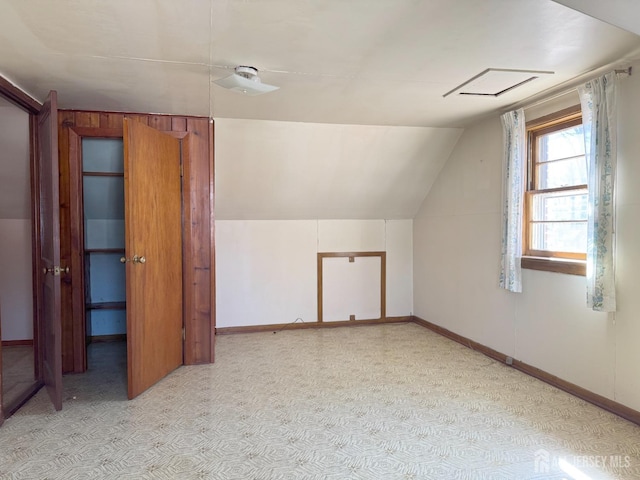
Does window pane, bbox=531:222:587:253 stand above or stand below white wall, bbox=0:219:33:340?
above

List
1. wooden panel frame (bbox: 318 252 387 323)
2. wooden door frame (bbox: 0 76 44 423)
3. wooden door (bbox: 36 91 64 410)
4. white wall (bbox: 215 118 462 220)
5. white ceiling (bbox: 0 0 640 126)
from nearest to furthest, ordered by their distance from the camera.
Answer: white ceiling (bbox: 0 0 640 126) < wooden door (bbox: 36 91 64 410) < wooden door frame (bbox: 0 76 44 423) < white wall (bbox: 215 118 462 220) < wooden panel frame (bbox: 318 252 387 323)

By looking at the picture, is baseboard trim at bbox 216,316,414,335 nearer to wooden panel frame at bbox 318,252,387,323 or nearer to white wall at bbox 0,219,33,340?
wooden panel frame at bbox 318,252,387,323

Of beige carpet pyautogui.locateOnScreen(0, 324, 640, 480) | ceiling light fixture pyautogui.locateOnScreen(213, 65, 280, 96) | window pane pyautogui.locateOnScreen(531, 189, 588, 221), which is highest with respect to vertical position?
ceiling light fixture pyautogui.locateOnScreen(213, 65, 280, 96)

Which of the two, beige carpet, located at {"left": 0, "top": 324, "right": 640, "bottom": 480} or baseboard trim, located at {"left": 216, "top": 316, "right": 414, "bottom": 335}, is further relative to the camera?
baseboard trim, located at {"left": 216, "top": 316, "right": 414, "bottom": 335}

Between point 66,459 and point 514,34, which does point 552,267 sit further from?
point 66,459

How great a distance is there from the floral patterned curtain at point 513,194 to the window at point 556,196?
95 mm

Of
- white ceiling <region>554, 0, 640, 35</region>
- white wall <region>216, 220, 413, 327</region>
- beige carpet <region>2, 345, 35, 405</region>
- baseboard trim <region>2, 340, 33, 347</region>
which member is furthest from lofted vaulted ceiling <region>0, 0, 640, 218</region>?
baseboard trim <region>2, 340, 33, 347</region>

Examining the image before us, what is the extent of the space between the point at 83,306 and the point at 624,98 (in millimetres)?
4418

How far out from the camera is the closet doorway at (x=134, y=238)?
2.99m

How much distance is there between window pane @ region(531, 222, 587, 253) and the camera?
305 centimetres

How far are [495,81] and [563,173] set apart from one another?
36.5 inches

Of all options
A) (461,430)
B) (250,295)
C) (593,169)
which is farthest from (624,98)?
(250,295)

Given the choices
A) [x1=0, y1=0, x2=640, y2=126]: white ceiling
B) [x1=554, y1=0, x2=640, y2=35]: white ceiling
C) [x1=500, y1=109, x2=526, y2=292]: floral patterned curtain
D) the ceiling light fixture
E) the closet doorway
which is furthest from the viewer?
[x1=500, y1=109, x2=526, y2=292]: floral patterned curtain

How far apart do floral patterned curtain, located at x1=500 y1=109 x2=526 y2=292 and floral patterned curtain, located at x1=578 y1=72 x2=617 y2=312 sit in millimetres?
676
